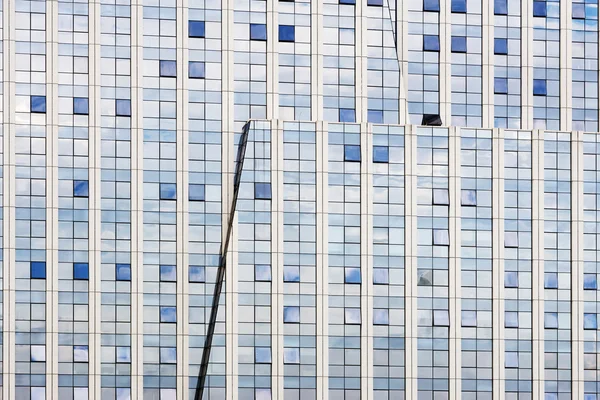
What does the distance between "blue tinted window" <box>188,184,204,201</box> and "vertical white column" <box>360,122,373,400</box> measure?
8.96 m

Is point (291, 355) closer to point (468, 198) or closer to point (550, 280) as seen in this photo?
point (468, 198)

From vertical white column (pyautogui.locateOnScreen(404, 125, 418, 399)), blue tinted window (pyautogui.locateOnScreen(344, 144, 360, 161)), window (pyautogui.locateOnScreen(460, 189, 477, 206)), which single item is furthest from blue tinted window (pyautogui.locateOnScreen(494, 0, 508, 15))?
blue tinted window (pyautogui.locateOnScreen(344, 144, 360, 161))

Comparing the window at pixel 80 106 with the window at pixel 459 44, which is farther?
the window at pixel 459 44

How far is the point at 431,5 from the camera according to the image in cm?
6056

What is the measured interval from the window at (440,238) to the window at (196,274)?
13035mm

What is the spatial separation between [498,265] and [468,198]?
4.12 metres

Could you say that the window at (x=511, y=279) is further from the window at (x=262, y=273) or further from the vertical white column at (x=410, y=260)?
the window at (x=262, y=273)

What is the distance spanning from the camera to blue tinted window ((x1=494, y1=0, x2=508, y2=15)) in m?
60.9

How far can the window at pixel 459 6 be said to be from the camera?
6064cm

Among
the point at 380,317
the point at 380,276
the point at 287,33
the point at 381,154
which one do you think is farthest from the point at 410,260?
the point at 287,33

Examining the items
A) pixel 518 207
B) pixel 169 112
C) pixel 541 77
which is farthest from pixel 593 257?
pixel 169 112

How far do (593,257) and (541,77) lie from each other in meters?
11.0

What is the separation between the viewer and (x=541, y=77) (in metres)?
60.8

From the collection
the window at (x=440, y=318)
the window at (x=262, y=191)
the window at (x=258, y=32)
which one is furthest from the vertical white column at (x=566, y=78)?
the window at (x=262, y=191)
